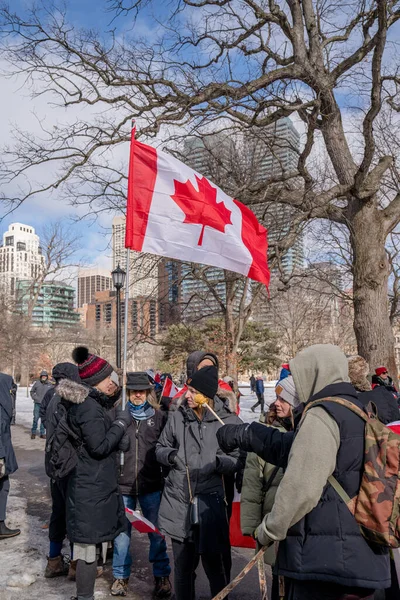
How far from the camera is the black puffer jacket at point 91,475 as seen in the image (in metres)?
3.88

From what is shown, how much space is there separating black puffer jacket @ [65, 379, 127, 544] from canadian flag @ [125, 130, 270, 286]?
1777 millimetres

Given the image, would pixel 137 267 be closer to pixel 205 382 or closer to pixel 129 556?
pixel 129 556

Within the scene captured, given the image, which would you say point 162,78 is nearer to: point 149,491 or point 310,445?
point 149,491

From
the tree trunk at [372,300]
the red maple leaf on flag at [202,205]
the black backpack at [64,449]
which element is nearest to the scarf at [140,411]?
the black backpack at [64,449]

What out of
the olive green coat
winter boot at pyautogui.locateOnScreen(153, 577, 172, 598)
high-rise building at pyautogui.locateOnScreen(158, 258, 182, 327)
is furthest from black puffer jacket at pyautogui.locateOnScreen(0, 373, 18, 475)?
high-rise building at pyautogui.locateOnScreen(158, 258, 182, 327)

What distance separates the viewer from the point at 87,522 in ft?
12.8

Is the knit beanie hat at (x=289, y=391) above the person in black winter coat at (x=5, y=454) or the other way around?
above

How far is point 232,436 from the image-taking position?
117 inches

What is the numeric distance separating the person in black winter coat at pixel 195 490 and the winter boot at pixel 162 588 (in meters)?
0.74

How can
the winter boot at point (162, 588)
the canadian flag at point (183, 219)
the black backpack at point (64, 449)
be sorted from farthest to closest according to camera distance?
the canadian flag at point (183, 219) → the winter boot at point (162, 588) → the black backpack at point (64, 449)

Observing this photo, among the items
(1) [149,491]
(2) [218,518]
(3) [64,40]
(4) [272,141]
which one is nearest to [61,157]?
(3) [64,40]

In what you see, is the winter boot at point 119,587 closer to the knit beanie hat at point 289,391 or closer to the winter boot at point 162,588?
the winter boot at point 162,588

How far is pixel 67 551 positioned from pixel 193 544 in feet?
7.73

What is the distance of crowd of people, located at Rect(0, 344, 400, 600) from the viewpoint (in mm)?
2367
